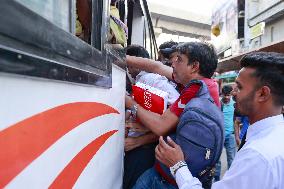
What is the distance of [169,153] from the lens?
2.04 meters

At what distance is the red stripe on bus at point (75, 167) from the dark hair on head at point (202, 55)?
1092mm

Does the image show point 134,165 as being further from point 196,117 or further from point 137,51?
point 137,51

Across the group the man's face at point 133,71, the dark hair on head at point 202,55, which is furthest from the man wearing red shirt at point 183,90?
the man's face at point 133,71

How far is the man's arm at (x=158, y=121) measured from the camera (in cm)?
216

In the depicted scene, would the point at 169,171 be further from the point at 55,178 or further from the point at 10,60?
the point at 10,60

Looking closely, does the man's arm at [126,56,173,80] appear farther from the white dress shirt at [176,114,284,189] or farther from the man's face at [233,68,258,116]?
the white dress shirt at [176,114,284,189]

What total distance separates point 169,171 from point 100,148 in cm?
79

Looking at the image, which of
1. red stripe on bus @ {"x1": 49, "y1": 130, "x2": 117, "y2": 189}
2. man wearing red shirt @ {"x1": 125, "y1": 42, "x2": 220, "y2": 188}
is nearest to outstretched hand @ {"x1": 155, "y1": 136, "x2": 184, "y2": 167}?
man wearing red shirt @ {"x1": 125, "y1": 42, "x2": 220, "y2": 188}

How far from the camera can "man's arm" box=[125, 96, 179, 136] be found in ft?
7.07

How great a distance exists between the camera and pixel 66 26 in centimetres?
112

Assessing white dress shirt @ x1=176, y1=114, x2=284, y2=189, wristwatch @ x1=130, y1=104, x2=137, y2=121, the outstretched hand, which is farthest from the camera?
wristwatch @ x1=130, y1=104, x2=137, y2=121

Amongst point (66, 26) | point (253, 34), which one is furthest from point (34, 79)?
point (253, 34)

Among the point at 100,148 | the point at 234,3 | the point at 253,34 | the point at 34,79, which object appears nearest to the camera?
the point at 34,79

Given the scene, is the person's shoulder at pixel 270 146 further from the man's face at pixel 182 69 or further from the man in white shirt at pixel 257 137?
the man's face at pixel 182 69
